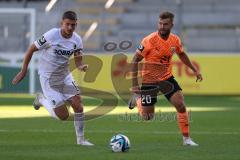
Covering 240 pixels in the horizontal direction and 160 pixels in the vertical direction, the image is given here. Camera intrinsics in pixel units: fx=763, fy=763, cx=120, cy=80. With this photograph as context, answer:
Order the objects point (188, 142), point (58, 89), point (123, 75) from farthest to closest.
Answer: point (123, 75) → point (58, 89) → point (188, 142)

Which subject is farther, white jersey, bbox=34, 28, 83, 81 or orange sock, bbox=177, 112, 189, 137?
white jersey, bbox=34, 28, 83, 81

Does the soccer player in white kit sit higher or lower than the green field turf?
higher

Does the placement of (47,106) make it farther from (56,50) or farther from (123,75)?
(123,75)

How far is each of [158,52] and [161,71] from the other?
0.37 meters

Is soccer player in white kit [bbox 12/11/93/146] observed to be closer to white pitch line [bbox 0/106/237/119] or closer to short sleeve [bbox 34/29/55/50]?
short sleeve [bbox 34/29/55/50]

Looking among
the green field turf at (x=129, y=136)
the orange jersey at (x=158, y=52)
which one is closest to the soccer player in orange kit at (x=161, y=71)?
the orange jersey at (x=158, y=52)

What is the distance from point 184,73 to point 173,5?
252 inches

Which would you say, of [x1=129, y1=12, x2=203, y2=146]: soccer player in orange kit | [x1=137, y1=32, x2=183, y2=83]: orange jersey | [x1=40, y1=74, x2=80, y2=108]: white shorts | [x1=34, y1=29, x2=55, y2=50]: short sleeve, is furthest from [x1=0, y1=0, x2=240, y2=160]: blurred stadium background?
[x1=34, y1=29, x2=55, y2=50]: short sleeve

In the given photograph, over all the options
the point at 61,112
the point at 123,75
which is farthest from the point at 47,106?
the point at 123,75

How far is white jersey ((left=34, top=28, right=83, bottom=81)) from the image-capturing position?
12.5 metres

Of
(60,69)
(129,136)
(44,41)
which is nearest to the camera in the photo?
(44,41)

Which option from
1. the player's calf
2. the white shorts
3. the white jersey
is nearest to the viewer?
the white jersey

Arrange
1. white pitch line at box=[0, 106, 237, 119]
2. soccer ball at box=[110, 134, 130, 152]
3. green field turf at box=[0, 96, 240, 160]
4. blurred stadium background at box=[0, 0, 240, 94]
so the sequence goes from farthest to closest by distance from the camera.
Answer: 1. blurred stadium background at box=[0, 0, 240, 94]
2. white pitch line at box=[0, 106, 237, 119]
3. soccer ball at box=[110, 134, 130, 152]
4. green field turf at box=[0, 96, 240, 160]

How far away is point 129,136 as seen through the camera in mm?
14062
